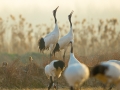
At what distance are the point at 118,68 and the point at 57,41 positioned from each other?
21.3 feet

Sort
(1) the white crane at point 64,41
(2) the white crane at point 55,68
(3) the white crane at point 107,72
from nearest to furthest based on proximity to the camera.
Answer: (3) the white crane at point 107,72 < (2) the white crane at point 55,68 < (1) the white crane at point 64,41

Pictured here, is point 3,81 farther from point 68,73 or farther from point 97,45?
point 97,45

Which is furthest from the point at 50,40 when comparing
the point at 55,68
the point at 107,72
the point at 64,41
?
the point at 107,72

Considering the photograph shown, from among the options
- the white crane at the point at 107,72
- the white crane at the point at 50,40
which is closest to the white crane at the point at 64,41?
the white crane at the point at 50,40

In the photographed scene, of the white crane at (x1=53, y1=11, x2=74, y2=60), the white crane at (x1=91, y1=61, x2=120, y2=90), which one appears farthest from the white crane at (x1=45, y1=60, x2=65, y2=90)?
the white crane at (x1=53, y1=11, x2=74, y2=60)

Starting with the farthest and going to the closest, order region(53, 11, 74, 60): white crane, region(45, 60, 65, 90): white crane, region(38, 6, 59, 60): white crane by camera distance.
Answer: region(38, 6, 59, 60): white crane → region(53, 11, 74, 60): white crane → region(45, 60, 65, 90): white crane

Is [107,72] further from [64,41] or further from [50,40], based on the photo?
[50,40]

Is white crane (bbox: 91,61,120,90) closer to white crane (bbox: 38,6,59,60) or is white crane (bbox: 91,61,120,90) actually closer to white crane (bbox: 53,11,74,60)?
white crane (bbox: 53,11,74,60)

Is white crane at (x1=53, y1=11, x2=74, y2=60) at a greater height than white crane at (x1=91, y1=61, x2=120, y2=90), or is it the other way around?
white crane at (x1=91, y1=61, x2=120, y2=90)

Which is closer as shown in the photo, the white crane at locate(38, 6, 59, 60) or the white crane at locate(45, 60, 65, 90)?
the white crane at locate(45, 60, 65, 90)

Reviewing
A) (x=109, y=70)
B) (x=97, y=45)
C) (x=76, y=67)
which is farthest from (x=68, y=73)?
(x=97, y=45)

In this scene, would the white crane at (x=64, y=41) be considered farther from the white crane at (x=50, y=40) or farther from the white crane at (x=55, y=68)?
the white crane at (x=55, y=68)

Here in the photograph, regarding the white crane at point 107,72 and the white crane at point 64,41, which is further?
the white crane at point 64,41

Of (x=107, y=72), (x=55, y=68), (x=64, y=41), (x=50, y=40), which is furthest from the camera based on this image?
(x=50, y=40)
